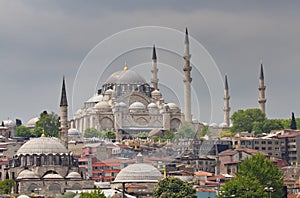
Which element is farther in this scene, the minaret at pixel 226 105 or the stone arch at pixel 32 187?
the minaret at pixel 226 105

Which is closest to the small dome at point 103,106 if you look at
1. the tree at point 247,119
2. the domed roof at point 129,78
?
the domed roof at point 129,78

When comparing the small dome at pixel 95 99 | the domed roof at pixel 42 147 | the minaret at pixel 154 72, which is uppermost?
the minaret at pixel 154 72

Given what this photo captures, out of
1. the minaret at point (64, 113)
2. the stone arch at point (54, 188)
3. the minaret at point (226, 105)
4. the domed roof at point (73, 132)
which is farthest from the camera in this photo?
the minaret at point (226, 105)

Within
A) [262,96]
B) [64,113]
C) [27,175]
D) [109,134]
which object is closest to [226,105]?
[262,96]

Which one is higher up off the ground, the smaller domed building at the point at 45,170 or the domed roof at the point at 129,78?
the domed roof at the point at 129,78

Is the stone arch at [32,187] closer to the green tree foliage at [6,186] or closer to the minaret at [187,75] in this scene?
the green tree foliage at [6,186]

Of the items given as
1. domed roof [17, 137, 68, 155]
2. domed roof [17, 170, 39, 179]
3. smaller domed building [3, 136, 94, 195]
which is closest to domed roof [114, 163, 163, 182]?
smaller domed building [3, 136, 94, 195]

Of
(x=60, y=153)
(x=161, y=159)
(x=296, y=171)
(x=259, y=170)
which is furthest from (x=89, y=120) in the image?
(x=259, y=170)
